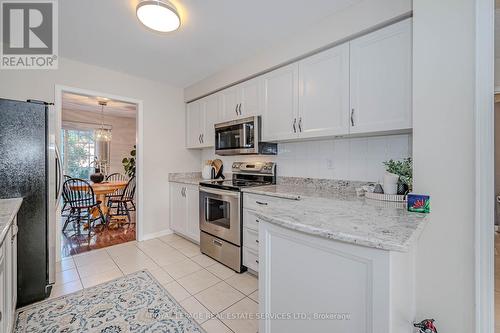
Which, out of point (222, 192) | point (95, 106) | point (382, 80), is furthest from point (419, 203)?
point (95, 106)

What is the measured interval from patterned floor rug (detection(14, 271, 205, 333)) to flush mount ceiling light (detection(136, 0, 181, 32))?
7.42ft

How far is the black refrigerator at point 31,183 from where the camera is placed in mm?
1699

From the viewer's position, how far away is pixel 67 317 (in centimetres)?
166

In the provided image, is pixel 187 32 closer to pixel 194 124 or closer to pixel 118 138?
pixel 194 124

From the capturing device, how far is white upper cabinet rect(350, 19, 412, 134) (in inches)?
61.0

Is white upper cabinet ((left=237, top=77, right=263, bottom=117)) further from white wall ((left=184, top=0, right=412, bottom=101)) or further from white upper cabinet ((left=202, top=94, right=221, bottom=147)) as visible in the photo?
white upper cabinet ((left=202, top=94, right=221, bottom=147))

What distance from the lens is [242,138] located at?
2648mm

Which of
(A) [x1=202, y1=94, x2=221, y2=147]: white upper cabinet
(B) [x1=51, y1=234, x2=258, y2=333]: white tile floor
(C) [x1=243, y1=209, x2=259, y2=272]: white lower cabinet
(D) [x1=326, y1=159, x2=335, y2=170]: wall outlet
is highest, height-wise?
(A) [x1=202, y1=94, x2=221, y2=147]: white upper cabinet

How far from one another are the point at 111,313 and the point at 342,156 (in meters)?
2.40

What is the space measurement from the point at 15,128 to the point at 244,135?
198 centimetres

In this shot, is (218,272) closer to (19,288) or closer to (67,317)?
(67,317)

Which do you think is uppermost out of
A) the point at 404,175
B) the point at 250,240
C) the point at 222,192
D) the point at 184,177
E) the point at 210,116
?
the point at 210,116

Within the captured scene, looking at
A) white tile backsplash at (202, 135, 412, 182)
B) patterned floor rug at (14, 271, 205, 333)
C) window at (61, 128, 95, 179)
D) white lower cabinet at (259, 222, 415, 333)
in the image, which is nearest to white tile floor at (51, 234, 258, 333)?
patterned floor rug at (14, 271, 205, 333)

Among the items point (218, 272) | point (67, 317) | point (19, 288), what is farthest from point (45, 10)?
point (218, 272)
